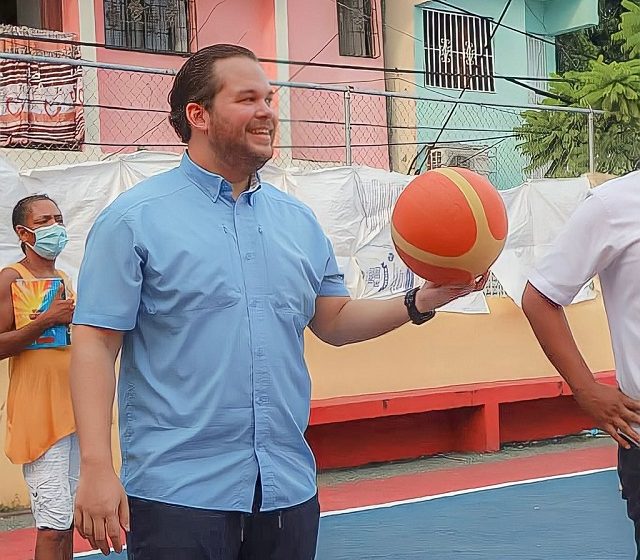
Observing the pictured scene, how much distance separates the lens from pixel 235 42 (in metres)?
16.6

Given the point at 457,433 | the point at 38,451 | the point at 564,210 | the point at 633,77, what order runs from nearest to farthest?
the point at 38,451 → the point at 457,433 → the point at 564,210 → the point at 633,77

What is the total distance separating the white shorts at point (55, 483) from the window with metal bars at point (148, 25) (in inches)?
438

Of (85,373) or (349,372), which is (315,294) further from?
(349,372)

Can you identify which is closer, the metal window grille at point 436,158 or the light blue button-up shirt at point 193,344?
the light blue button-up shirt at point 193,344

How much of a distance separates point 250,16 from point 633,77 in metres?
5.92

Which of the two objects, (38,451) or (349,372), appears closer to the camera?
(38,451)

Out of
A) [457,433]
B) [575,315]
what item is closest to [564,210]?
[575,315]

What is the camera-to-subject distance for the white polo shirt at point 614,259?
3.18 metres

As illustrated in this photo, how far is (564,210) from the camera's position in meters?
10.7

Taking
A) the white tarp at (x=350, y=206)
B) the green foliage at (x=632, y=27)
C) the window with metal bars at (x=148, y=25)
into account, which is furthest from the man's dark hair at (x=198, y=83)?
the green foliage at (x=632, y=27)

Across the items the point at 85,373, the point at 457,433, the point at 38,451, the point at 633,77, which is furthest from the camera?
the point at 633,77

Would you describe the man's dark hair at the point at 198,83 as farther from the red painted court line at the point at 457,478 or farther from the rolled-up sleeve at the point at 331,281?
the red painted court line at the point at 457,478

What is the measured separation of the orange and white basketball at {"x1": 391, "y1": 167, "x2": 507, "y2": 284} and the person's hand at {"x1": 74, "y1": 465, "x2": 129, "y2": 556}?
1052mm

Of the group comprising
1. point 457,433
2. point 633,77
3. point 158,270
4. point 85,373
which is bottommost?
point 457,433
